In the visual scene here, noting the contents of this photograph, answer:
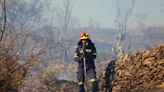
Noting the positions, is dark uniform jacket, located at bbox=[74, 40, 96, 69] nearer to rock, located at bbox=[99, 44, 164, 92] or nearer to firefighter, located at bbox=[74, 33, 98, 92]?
firefighter, located at bbox=[74, 33, 98, 92]

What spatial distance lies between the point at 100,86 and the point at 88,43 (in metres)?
1.76

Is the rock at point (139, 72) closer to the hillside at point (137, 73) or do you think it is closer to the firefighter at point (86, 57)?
the hillside at point (137, 73)

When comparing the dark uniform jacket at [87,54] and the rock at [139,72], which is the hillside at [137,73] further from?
the dark uniform jacket at [87,54]

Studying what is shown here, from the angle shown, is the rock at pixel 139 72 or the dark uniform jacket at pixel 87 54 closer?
the dark uniform jacket at pixel 87 54

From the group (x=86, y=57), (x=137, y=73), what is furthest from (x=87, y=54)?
(x=137, y=73)

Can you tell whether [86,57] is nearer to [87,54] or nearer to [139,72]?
[87,54]

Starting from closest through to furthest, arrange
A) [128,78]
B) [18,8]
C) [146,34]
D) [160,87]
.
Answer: [160,87] → [128,78] → [18,8] → [146,34]

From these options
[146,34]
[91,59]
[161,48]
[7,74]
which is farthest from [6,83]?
[146,34]

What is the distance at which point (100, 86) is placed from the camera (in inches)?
434

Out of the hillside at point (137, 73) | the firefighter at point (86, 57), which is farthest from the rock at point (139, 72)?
the firefighter at point (86, 57)

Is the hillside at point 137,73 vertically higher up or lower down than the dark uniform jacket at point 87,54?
lower down

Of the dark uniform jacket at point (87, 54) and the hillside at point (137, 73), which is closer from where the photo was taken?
the dark uniform jacket at point (87, 54)

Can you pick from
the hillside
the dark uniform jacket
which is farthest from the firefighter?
the hillside

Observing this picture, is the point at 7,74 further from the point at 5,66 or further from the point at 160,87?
the point at 160,87
